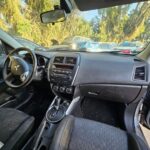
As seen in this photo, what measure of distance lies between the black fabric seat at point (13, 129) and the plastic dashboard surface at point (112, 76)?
1.96ft


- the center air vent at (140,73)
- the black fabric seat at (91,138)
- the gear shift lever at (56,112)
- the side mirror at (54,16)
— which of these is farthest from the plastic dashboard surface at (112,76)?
the black fabric seat at (91,138)

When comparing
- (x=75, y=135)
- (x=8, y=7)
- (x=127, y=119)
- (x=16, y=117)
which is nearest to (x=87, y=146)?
(x=75, y=135)

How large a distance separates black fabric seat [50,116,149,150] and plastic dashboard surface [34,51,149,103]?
1.73ft

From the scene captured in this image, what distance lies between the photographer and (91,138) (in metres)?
1.45

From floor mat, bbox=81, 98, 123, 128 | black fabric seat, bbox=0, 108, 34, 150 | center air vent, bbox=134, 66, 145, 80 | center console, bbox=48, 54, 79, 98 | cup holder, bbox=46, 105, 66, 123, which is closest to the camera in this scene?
black fabric seat, bbox=0, 108, 34, 150

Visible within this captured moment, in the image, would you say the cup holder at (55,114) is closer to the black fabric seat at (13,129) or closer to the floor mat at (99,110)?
the black fabric seat at (13,129)

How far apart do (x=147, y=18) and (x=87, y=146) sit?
1.26m

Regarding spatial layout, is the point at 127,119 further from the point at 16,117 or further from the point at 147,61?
the point at 16,117

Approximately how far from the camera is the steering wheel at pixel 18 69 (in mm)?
2100

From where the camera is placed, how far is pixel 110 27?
2068 millimetres

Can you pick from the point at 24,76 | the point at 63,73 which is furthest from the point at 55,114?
A: the point at 24,76

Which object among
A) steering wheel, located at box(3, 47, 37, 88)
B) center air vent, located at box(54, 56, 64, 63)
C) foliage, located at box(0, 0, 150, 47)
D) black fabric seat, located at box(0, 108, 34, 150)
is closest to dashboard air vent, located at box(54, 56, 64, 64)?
center air vent, located at box(54, 56, 64, 63)

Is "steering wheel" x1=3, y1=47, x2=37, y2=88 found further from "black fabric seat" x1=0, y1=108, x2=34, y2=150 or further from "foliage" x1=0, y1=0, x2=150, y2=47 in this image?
"foliage" x1=0, y1=0, x2=150, y2=47

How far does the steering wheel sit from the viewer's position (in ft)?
6.89
